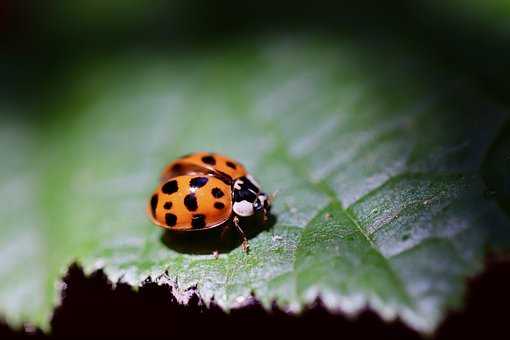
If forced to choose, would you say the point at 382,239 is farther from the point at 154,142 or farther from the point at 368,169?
the point at 154,142

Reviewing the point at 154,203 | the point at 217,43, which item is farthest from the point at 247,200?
the point at 217,43

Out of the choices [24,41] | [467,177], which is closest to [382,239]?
[467,177]

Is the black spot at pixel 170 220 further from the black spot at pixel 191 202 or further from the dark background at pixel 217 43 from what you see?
the dark background at pixel 217 43

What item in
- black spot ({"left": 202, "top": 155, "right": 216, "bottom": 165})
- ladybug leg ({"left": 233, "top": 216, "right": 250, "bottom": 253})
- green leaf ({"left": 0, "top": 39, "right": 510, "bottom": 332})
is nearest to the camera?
green leaf ({"left": 0, "top": 39, "right": 510, "bottom": 332})

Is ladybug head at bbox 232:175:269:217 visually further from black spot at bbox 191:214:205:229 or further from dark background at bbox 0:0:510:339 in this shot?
dark background at bbox 0:0:510:339

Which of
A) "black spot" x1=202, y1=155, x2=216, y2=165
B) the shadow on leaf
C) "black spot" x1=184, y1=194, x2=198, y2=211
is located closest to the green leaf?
the shadow on leaf

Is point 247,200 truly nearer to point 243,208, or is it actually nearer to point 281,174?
point 243,208

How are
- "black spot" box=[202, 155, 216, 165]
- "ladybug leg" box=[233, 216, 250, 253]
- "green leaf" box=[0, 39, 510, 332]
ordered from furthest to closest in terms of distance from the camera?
"black spot" box=[202, 155, 216, 165] → "ladybug leg" box=[233, 216, 250, 253] → "green leaf" box=[0, 39, 510, 332]
